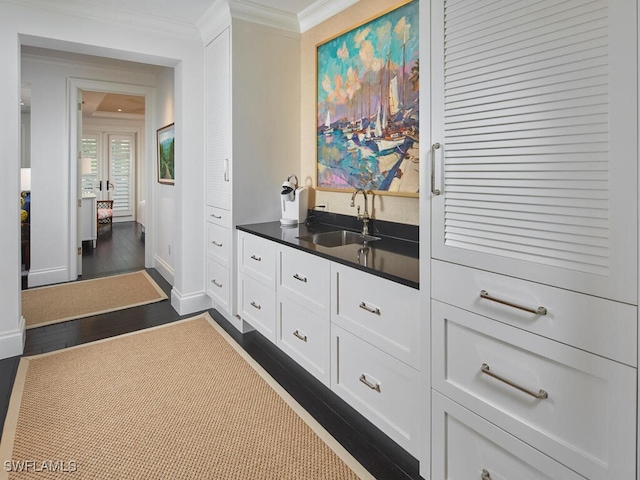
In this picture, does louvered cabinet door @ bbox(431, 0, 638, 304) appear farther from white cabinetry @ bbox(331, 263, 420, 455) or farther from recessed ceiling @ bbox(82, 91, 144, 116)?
recessed ceiling @ bbox(82, 91, 144, 116)

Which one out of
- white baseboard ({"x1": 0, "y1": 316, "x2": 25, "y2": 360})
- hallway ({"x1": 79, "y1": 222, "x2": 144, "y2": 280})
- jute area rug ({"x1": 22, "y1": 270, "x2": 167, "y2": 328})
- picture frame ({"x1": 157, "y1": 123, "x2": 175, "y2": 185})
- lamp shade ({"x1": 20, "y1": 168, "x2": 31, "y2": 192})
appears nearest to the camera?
white baseboard ({"x1": 0, "y1": 316, "x2": 25, "y2": 360})

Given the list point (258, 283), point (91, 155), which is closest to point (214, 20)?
point (258, 283)

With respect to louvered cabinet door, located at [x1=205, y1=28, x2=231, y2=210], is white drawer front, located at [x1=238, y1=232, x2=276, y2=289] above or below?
below

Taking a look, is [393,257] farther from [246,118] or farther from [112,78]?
[112,78]

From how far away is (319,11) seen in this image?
2965mm

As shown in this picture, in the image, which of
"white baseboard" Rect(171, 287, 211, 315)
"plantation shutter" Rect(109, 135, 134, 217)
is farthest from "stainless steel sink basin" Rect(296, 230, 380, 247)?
"plantation shutter" Rect(109, 135, 134, 217)

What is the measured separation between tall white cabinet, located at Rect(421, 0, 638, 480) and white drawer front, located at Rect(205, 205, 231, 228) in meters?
2.02

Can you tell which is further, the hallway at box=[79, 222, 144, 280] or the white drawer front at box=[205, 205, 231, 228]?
the hallway at box=[79, 222, 144, 280]

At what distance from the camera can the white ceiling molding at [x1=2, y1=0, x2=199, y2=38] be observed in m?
2.76

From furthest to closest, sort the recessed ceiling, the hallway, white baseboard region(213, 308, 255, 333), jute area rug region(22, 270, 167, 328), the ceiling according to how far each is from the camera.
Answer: the recessed ceiling, the hallway, jute area rug region(22, 270, 167, 328), white baseboard region(213, 308, 255, 333), the ceiling

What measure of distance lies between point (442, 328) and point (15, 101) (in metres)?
2.96

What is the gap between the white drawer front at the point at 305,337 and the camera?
2.10m

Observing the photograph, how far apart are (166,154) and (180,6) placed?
1.82 meters

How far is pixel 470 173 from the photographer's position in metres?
1.26
